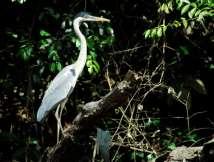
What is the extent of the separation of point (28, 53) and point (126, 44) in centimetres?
125

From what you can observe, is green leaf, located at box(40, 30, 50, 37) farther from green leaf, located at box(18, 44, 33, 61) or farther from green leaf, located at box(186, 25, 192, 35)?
green leaf, located at box(186, 25, 192, 35)

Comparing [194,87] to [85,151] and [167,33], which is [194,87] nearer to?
[167,33]

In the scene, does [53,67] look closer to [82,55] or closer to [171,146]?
[82,55]

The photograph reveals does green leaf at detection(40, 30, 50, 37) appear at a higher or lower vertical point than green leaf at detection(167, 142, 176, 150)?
higher

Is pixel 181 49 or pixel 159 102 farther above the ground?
pixel 181 49

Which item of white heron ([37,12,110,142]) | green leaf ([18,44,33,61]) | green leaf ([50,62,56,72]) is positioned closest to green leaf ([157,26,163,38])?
white heron ([37,12,110,142])

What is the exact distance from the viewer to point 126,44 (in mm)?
6199

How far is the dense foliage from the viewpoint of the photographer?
217 inches

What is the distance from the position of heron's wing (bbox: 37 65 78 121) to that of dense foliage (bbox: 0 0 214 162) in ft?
0.99

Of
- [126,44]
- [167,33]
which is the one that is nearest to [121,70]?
[126,44]

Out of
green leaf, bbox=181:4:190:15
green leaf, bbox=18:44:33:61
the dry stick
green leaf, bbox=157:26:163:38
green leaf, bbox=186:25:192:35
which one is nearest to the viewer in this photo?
the dry stick

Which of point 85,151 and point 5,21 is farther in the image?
point 5,21

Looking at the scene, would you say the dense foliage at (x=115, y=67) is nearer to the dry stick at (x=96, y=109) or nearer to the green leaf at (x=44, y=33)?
the green leaf at (x=44, y=33)

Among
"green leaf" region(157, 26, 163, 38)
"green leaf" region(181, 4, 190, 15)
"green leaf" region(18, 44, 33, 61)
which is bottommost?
"green leaf" region(18, 44, 33, 61)
